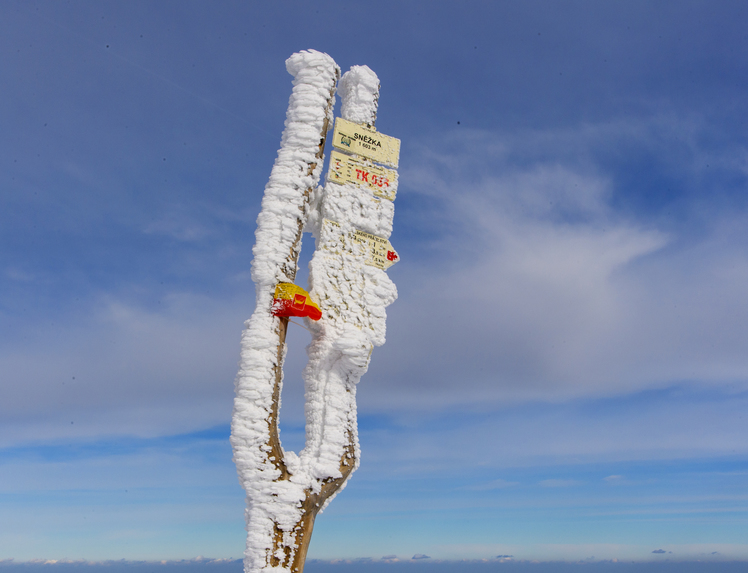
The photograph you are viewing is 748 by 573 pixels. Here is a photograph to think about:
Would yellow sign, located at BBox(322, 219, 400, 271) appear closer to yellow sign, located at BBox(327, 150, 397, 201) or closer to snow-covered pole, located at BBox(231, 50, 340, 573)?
snow-covered pole, located at BBox(231, 50, 340, 573)

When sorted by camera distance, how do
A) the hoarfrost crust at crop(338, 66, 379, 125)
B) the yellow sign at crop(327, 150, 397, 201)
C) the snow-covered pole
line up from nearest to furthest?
1. the snow-covered pole
2. the yellow sign at crop(327, 150, 397, 201)
3. the hoarfrost crust at crop(338, 66, 379, 125)

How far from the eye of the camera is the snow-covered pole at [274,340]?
6305 mm

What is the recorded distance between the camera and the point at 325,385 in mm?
7160

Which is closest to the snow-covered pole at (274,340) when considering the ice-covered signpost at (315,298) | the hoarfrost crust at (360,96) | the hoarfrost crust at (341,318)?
the ice-covered signpost at (315,298)

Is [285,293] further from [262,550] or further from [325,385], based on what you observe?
[262,550]

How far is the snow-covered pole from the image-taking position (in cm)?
630

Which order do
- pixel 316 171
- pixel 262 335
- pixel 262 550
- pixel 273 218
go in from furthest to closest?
pixel 316 171 < pixel 273 218 < pixel 262 335 < pixel 262 550

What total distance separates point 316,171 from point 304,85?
126 centimetres

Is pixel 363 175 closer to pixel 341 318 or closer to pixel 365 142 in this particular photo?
pixel 365 142

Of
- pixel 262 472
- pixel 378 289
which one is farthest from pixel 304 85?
pixel 262 472

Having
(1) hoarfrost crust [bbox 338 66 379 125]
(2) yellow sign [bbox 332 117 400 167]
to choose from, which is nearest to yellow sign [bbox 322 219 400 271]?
(2) yellow sign [bbox 332 117 400 167]

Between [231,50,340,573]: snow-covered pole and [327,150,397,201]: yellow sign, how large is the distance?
0.26m

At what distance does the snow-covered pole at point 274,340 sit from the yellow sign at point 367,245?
1.48 ft

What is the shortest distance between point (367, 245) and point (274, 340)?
1999 millimetres
